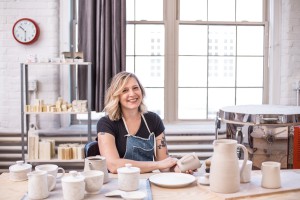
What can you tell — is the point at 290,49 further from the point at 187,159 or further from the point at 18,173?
the point at 18,173

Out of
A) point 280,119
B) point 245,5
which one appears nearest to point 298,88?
point 245,5

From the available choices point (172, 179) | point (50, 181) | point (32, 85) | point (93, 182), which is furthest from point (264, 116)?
point (32, 85)

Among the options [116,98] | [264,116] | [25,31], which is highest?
[25,31]

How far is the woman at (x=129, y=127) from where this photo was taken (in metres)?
2.29

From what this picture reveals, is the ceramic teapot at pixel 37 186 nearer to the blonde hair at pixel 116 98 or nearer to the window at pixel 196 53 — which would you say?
the blonde hair at pixel 116 98

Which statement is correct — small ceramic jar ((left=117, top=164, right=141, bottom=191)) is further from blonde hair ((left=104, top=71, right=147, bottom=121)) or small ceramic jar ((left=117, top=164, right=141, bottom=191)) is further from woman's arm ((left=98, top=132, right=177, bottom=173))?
blonde hair ((left=104, top=71, right=147, bottom=121))

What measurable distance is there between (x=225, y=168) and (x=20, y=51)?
2814 mm

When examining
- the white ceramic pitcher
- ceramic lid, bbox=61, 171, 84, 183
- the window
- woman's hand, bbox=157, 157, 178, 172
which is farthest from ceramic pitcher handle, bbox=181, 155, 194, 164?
the window

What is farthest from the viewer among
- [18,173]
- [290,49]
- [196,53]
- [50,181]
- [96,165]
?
[196,53]

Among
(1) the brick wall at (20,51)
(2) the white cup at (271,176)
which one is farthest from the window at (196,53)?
(2) the white cup at (271,176)

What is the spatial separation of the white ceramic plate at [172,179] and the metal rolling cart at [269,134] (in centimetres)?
97

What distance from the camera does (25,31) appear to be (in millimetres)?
3705

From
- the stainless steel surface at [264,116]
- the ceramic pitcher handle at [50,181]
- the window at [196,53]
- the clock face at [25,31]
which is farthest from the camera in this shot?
the window at [196,53]

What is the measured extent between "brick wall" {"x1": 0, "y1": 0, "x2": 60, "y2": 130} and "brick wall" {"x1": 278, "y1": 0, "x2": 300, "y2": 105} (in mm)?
2296
